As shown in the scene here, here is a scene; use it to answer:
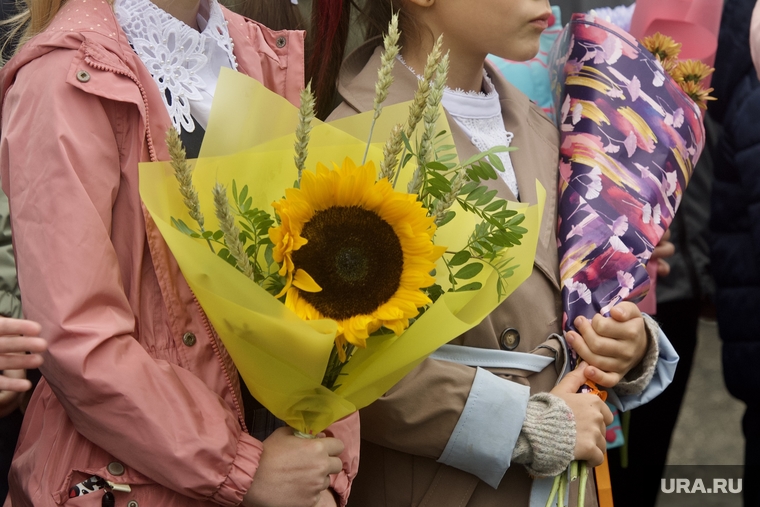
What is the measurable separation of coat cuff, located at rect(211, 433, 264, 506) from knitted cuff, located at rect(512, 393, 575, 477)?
55 cm

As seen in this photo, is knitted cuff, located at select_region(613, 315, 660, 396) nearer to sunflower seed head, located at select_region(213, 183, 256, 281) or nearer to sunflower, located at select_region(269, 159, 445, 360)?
sunflower, located at select_region(269, 159, 445, 360)

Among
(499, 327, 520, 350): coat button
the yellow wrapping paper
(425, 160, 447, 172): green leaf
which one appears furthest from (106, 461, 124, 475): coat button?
(499, 327, 520, 350): coat button

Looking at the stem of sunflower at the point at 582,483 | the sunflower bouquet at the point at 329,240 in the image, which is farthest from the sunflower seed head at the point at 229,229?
the stem of sunflower at the point at 582,483

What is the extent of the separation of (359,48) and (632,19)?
859 mm

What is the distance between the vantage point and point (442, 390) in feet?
5.57

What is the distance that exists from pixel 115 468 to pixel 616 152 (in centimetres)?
129

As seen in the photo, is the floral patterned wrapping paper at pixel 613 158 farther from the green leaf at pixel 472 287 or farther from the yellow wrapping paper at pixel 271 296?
the green leaf at pixel 472 287

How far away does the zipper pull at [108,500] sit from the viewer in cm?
138

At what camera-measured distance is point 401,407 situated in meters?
1.69

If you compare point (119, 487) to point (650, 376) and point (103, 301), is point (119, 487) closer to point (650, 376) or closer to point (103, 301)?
point (103, 301)

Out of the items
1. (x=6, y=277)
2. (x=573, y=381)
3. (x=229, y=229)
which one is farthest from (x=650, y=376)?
(x=6, y=277)

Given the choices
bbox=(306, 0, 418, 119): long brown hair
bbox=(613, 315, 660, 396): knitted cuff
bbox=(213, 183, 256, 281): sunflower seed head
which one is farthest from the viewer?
bbox=(306, 0, 418, 119): long brown hair

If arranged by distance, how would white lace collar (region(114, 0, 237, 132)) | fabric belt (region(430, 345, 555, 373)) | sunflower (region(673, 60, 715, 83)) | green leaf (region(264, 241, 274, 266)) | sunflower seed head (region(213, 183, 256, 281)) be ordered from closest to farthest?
1. sunflower seed head (region(213, 183, 256, 281))
2. green leaf (region(264, 241, 274, 266))
3. white lace collar (region(114, 0, 237, 132))
4. fabric belt (region(430, 345, 555, 373))
5. sunflower (region(673, 60, 715, 83))

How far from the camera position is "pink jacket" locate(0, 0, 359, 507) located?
1.31 metres
